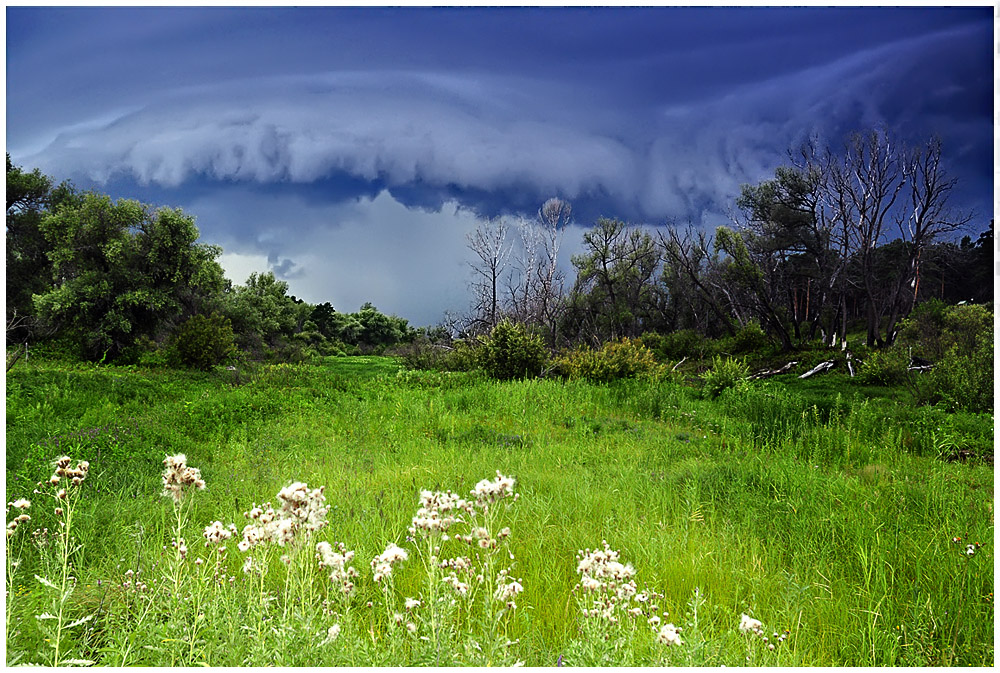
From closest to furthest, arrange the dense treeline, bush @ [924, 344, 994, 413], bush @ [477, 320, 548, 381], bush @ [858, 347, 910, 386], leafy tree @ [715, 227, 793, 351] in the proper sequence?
1. the dense treeline
2. bush @ [924, 344, 994, 413]
3. bush @ [858, 347, 910, 386]
4. leafy tree @ [715, 227, 793, 351]
5. bush @ [477, 320, 548, 381]

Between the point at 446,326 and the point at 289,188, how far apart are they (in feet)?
19.0

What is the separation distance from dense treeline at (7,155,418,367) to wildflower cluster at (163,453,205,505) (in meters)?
4.64

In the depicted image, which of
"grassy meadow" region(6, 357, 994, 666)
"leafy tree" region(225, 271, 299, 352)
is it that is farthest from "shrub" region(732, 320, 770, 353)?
"leafy tree" region(225, 271, 299, 352)

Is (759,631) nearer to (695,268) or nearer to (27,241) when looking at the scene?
(27,241)

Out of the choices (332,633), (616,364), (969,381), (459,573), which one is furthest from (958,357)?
(332,633)

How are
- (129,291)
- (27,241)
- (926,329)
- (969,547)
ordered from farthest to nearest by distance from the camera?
1. (926,329)
2. (129,291)
3. (27,241)
4. (969,547)

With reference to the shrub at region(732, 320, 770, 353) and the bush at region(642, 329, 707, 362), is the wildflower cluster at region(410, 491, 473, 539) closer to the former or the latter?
the bush at region(642, 329, 707, 362)

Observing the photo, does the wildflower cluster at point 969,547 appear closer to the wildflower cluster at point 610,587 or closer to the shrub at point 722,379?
the wildflower cluster at point 610,587

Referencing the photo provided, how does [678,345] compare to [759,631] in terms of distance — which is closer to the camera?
[759,631]

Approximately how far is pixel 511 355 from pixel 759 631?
26.7ft

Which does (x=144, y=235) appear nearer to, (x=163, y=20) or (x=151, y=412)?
(x=151, y=412)

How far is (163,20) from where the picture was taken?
3.92 metres

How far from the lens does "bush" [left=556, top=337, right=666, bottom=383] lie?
9.24 m

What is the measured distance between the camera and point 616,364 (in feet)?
30.5
